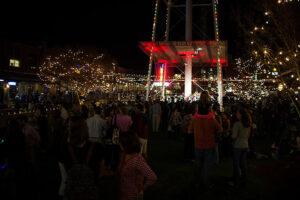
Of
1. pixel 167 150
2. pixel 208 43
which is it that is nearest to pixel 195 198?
pixel 167 150

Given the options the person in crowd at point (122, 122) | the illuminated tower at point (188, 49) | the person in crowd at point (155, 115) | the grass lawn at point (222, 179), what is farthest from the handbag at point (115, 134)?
the illuminated tower at point (188, 49)

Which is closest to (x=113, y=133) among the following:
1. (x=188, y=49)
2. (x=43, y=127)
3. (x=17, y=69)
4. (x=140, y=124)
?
(x=140, y=124)

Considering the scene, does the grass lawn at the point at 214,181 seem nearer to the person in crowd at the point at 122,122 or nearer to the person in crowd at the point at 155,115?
the person in crowd at the point at 122,122

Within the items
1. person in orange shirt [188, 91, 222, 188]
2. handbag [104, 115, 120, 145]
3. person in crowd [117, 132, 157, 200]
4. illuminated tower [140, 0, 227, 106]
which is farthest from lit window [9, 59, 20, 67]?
person in crowd [117, 132, 157, 200]

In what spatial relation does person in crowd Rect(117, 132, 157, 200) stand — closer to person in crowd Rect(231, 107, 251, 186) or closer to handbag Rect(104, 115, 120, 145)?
person in crowd Rect(231, 107, 251, 186)

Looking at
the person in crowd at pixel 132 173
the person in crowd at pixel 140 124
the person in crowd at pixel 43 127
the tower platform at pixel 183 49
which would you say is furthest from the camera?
the tower platform at pixel 183 49

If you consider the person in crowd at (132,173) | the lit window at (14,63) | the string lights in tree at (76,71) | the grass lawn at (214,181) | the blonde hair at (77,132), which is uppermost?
the lit window at (14,63)

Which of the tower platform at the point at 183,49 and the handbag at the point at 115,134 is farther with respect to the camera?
the tower platform at the point at 183,49

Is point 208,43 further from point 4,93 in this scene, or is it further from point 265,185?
point 4,93

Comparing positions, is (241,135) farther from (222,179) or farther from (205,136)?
(222,179)

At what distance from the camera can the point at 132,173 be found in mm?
3209

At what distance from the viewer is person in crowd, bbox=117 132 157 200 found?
10.5 ft

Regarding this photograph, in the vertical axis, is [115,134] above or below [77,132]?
below

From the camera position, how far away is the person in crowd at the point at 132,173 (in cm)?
321
